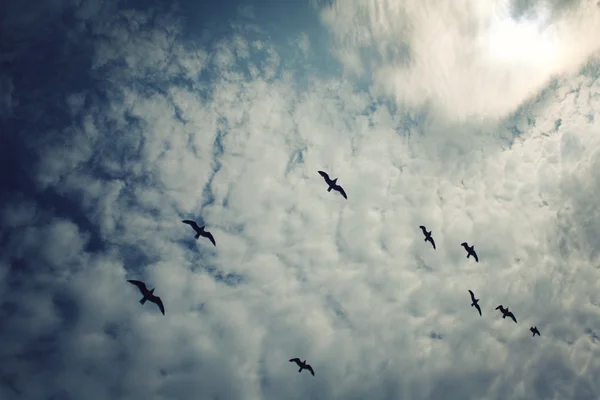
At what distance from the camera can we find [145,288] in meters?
21.0

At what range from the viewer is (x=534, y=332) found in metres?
32.6

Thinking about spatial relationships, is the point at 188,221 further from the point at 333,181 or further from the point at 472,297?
the point at 472,297

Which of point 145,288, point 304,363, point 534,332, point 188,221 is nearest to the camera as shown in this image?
point 145,288

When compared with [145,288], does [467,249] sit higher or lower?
higher

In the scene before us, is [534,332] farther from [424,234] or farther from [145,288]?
[145,288]

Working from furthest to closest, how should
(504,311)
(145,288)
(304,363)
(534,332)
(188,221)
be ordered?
(534,332) < (504,311) < (304,363) < (188,221) < (145,288)

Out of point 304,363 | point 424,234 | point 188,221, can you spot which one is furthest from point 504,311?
point 188,221

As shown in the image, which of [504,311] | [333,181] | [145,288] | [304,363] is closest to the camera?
[145,288]

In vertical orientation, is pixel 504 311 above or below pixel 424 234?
below

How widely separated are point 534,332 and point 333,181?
2764 centimetres

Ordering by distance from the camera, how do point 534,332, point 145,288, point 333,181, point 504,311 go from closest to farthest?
1. point 145,288
2. point 333,181
3. point 504,311
4. point 534,332

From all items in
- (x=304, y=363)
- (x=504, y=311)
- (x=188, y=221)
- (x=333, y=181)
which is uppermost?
(x=333, y=181)

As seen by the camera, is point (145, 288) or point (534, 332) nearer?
point (145, 288)

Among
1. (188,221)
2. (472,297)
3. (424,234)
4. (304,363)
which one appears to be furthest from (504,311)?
(188,221)
